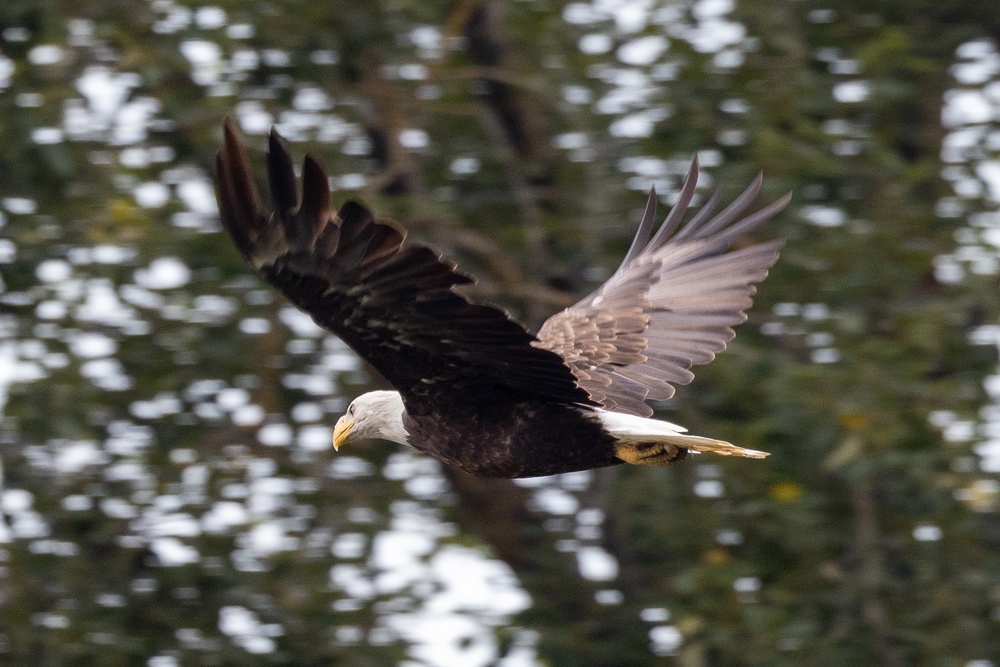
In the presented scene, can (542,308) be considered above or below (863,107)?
below

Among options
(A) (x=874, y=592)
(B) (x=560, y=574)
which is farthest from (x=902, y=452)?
(B) (x=560, y=574)

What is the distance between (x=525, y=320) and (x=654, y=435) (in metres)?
2.42

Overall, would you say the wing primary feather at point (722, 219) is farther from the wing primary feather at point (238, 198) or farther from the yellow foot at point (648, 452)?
the wing primary feather at point (238, 198)

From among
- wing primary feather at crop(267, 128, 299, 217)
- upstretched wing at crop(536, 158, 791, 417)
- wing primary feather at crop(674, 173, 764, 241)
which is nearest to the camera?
wing primary feather at crop(267, 128, 299, 217)

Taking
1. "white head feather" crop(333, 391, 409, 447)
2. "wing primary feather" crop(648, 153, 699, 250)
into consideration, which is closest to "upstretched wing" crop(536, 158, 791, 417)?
"wing primary feather" crop(648, 153, 699, 250)

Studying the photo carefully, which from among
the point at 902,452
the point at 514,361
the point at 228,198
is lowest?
the point at 902,452

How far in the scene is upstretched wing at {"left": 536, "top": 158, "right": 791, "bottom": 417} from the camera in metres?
5.57

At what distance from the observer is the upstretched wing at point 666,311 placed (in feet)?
18.3

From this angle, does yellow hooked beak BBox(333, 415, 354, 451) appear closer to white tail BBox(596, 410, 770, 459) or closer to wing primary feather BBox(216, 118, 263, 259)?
white tail BBox(596, 410, 770, 459)

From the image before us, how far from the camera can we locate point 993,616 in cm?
685

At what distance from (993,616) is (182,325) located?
11.7 ft

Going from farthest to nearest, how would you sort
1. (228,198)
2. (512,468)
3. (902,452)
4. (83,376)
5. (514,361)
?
1. (83,376)
2. (902,452)
3. (512,468)
4. (514,361)
5. (228,198)

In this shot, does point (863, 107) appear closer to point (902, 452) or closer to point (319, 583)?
point (902, 452)

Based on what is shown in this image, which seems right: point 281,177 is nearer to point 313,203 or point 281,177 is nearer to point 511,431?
point 313,203
